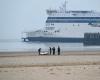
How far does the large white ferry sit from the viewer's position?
61.8m

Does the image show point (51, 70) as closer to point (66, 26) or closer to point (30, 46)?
point (30, 46)

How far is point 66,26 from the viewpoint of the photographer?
64.8 metres

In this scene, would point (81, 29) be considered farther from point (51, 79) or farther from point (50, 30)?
point (51, 79)

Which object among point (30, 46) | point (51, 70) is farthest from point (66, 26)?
point (51, 70)

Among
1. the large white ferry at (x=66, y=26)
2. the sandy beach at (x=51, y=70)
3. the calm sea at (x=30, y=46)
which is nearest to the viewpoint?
the sandy beach at (x=51, y=70)

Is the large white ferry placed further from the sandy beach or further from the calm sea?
the sandy beach

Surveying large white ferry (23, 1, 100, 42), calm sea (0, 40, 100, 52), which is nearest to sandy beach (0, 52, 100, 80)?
calm sea (0, 40, 100, 52)

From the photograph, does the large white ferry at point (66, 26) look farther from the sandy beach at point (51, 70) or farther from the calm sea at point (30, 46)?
the sandy beach at point (51, 70)

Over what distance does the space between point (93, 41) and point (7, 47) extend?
14.2m

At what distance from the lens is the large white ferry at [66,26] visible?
203 feet

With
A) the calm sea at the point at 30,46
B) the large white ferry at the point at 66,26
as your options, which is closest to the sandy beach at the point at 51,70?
the calm sea at the point at 30,46

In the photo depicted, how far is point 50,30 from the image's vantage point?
64500mm

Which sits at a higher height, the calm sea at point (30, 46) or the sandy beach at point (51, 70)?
the sandy beach at point (51, 70)

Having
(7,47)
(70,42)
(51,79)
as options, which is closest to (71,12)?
(70,42)
